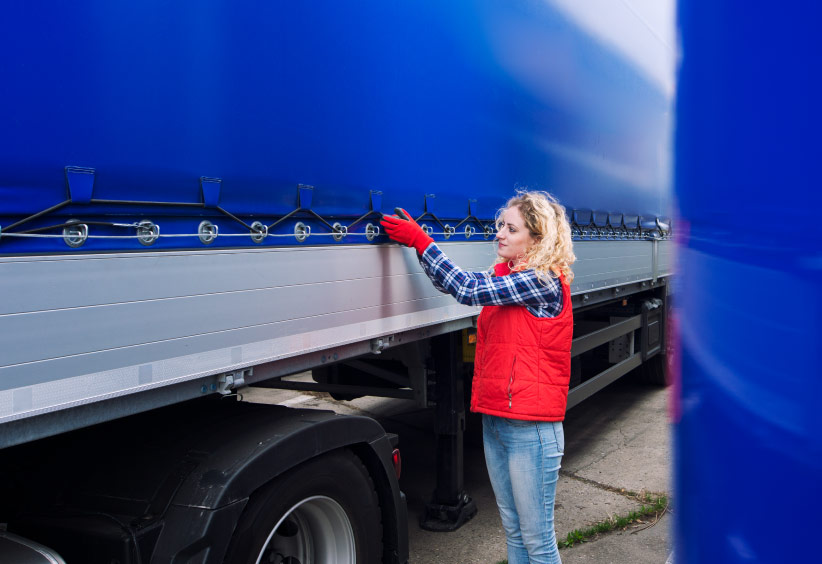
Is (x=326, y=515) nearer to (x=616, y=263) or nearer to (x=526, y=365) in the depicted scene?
(x=526, y=365)

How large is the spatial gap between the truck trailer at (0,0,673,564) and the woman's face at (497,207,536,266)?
0.40m

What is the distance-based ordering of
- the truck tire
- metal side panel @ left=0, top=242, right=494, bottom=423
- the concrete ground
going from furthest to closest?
1. the concrete ground
2. the truck tire
3. metal side panel @ left=0, top=242, right=494, bottom=423

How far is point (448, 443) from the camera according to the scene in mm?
3941

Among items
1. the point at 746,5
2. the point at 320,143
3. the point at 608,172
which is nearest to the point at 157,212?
the point at 320,143

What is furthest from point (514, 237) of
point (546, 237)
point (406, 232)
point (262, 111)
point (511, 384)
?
point (262, 111)

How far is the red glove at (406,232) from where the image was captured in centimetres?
271

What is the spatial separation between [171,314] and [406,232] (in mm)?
1166

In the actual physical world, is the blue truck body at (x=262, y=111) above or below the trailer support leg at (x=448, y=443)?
above

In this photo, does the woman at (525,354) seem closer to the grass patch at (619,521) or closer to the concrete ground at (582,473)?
the concrete ground at (582,473)

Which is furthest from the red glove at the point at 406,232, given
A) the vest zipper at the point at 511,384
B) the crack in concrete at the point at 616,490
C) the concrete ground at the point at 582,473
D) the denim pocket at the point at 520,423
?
the crack in concrete at the point at 616,490

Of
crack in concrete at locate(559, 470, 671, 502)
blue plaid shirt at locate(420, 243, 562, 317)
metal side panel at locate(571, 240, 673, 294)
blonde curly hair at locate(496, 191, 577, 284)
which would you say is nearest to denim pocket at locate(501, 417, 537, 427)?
blue plaid shirt at locate(420, 243, 562, 317)

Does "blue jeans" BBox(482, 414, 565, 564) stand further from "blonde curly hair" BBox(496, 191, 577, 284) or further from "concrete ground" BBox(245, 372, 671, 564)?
"concrete ground" BBox(245, 372, 671, 564)

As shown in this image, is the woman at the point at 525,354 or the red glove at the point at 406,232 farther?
the red glove at the point at 406,232

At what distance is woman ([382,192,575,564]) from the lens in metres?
2.57
